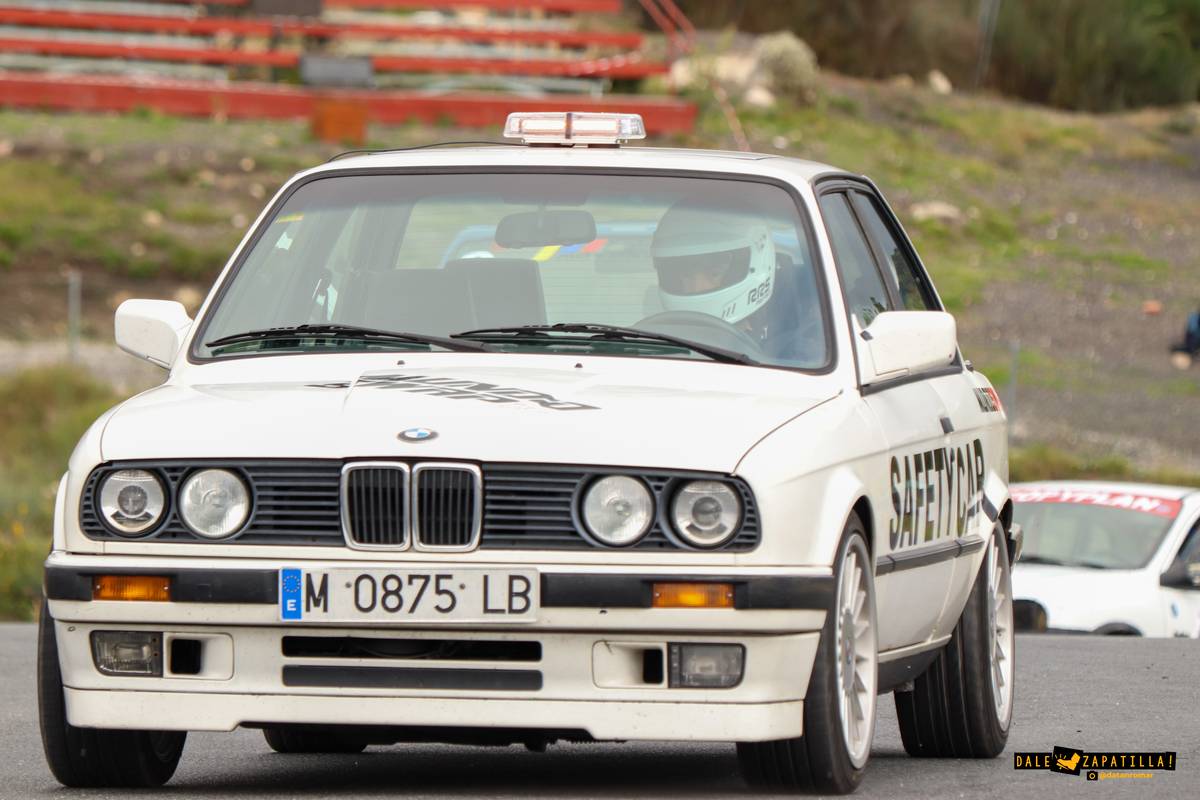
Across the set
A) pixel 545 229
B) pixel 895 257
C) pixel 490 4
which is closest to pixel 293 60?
pixel 490 4

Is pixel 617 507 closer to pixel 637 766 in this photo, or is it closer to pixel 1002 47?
pixel 637 766

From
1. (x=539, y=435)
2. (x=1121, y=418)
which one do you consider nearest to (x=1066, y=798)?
(x=539, y=435)

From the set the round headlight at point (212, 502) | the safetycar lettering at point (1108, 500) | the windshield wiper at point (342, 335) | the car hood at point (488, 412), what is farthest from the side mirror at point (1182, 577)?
the round headlight at point (212, 502)

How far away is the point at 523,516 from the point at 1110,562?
1017 cm

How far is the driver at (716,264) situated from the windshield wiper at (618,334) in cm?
17

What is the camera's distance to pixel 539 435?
6.20 m

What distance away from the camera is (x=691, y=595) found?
609 cm

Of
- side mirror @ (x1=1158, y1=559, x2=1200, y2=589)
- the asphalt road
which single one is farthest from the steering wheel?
side mirror @ (x1=1158, y1=559, x2=1200, y2=589)

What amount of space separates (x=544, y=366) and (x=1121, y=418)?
66.6ft

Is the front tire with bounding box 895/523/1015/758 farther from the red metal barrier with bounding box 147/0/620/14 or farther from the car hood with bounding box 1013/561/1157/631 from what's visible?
the red metal barrier with bounding box 147/0/620/14

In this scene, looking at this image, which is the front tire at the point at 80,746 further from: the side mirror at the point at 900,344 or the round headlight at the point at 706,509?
the side mirror at the point at 900,344

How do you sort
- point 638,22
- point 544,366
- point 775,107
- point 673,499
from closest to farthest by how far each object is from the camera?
point 673,499 < point 544,366 < point 775,107 < point 638,22

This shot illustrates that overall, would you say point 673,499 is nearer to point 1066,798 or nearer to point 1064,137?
point 1066,798

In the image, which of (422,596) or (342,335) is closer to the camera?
(422,596)
